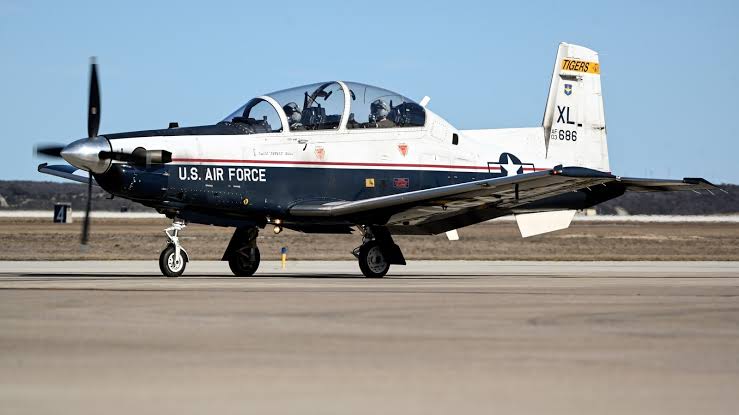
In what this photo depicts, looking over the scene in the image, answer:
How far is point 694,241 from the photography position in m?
45.4

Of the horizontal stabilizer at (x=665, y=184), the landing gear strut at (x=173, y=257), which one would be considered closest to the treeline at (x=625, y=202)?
the horizontal stabilizer at (x=665, y=184)

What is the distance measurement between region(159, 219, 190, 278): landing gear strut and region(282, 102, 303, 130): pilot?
2.62 metres

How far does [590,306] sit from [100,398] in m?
7.50

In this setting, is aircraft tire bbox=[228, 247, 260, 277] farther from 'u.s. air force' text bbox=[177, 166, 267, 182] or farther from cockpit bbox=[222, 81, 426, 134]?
cockpit bbox=[222, 81, 426, 134]

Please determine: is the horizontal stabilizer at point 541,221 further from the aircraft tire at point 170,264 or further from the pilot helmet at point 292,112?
the aircraft tire at point 170,264

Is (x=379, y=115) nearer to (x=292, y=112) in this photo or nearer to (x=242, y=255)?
(x=292, y=112)

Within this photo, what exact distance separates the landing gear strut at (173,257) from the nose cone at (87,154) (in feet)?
5.78

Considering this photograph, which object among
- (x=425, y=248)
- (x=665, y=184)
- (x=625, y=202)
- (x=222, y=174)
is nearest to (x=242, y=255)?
(x=222, y=174)

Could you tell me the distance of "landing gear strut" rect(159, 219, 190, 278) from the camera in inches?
765

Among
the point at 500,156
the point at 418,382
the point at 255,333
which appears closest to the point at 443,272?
the point at 500,156

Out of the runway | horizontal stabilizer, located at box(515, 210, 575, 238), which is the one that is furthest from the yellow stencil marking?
the runway

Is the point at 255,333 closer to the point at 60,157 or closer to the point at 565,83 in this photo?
the point at 60,157

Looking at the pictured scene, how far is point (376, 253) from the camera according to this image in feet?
67.5

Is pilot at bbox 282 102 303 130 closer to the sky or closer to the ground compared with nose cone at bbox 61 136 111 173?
closer to the sky
